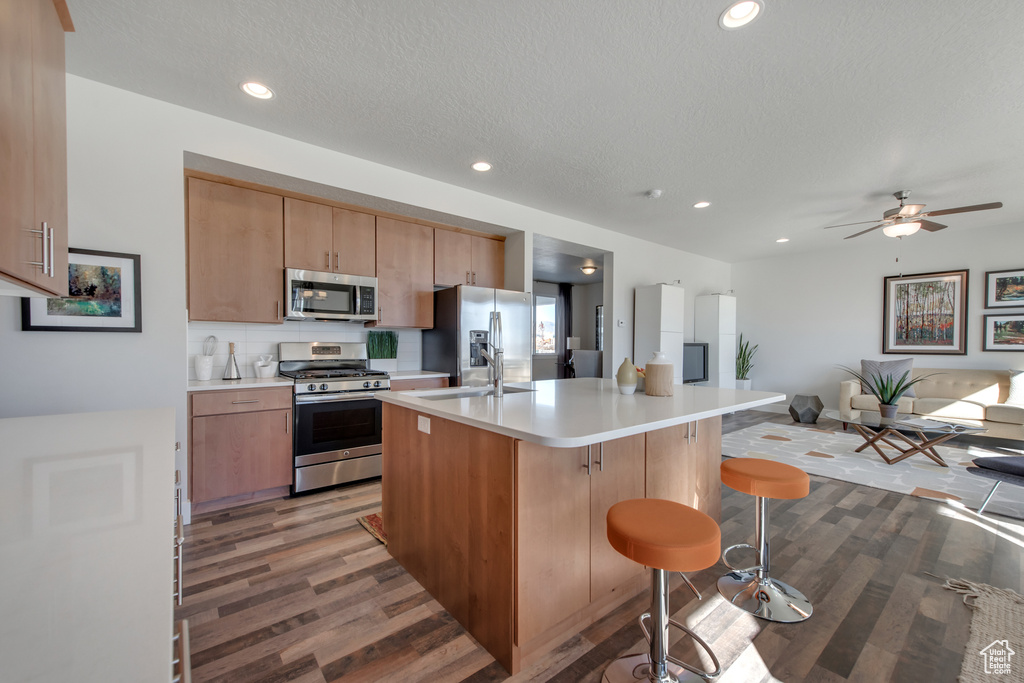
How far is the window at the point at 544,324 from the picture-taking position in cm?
838

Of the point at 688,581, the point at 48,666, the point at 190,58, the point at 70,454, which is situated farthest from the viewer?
the point at 190,58

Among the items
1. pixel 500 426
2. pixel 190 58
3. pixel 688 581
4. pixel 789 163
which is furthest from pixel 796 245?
pixel 190 58

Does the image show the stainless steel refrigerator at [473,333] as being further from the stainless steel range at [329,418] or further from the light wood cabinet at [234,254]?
the light wood cabinet at [234,254]

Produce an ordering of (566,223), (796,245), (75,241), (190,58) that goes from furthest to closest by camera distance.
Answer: (796,245) < (566,223) < (75,241) < (190,58)

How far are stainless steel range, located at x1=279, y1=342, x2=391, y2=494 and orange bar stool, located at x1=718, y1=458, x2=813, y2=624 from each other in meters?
2.62

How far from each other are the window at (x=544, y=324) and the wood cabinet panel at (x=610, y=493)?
6.47m

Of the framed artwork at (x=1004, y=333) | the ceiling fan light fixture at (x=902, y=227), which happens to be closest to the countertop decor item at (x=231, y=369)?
the ceiling fan light fixture at (x=902, y=227)

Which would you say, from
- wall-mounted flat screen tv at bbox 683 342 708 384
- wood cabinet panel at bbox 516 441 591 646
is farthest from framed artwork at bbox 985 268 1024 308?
wood cabinet panel at bbox 516 441 591 646

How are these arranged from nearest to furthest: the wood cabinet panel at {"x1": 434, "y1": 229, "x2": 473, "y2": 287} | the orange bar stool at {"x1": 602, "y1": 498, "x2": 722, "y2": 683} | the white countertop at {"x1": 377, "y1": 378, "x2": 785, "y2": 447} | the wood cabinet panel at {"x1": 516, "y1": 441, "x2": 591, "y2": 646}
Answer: the orange bar stool at {"x1": 602, "y1": 498, "x2": 722, "y2": 683}
the white countertop at {"x1": 377, "y1": 378, "x2": 785, "y2": 447}
the wood cabinet panel at {"x1": 516, "y1": 441, "x2": 591, "y2": 646}
the wood cabinet panel at {"x1": 434, "y1": 229, "x2": 473, "y2": 287}

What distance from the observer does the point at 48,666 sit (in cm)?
39

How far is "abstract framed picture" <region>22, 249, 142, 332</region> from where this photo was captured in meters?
2.19

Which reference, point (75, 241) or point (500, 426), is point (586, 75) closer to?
point (500, 426)

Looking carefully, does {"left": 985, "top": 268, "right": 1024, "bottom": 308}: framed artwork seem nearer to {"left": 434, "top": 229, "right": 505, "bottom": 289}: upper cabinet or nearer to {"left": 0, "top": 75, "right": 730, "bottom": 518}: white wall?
{"left": 434, "top": 229, "right": 505, "bottom": 289}: upper cabinet

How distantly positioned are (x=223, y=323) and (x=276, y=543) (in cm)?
185
